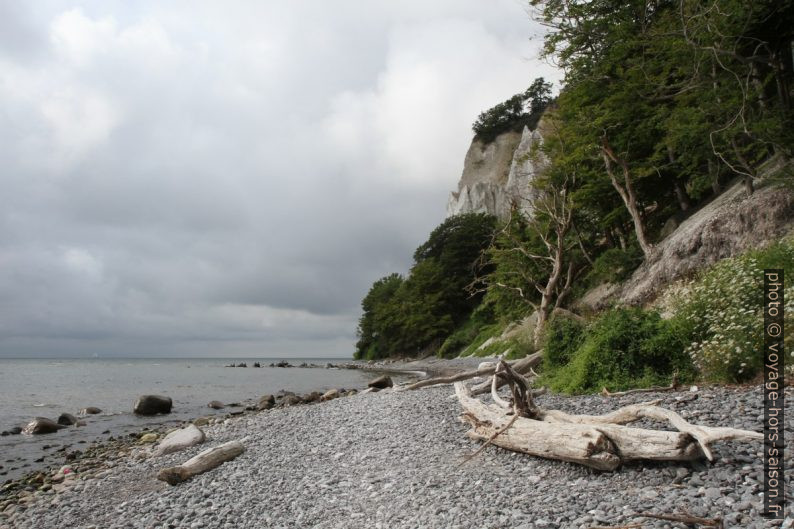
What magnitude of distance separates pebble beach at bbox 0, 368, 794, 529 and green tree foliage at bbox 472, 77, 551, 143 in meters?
72.3

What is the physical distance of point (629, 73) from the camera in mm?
20812

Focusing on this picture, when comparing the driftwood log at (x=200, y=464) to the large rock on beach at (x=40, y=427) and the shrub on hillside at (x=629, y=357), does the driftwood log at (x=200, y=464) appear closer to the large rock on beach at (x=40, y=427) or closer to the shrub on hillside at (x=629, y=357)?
the shrub on hillside at (x=629, y=357)

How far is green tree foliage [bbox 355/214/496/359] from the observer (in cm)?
5907

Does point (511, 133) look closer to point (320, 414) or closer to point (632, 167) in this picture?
point (632, 167)

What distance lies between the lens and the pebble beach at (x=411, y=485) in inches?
197

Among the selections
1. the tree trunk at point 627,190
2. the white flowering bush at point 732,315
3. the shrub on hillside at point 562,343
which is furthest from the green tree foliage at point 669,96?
the shrub on hillside at point 562,343

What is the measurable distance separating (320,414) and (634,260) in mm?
16521

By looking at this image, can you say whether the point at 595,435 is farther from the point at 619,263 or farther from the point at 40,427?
the point at 40,427

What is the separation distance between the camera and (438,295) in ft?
195

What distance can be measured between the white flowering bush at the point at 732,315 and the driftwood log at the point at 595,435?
8.64ft

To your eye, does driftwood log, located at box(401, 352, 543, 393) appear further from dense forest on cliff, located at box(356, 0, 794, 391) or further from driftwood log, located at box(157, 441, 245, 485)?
driftwood log, located at box(157, 441, 245, 485)

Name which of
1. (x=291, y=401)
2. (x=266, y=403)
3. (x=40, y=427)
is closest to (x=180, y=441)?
(x=266, y=403)

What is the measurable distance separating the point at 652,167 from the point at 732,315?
47.9 feet

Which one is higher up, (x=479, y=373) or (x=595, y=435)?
(x=479, y=373)
